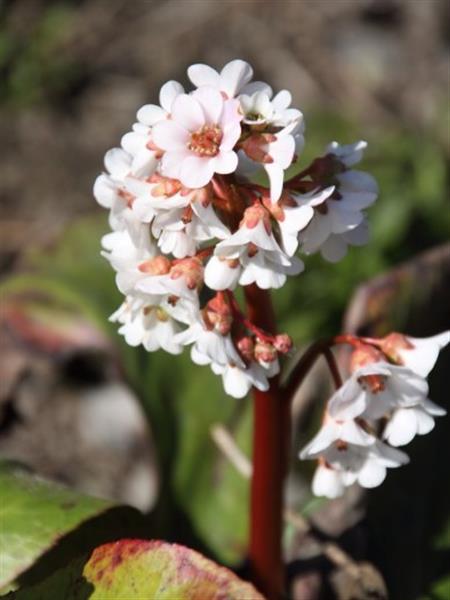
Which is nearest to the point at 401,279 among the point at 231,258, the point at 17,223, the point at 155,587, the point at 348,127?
the point at 231,258

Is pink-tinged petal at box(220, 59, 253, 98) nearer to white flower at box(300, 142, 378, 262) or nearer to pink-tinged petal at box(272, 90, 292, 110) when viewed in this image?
pink-tinged petal at box(272, 90, 292, 110)

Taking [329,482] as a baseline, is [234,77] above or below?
above

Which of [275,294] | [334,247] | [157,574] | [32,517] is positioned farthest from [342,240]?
[275,294]

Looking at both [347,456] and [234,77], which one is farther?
[347,456]

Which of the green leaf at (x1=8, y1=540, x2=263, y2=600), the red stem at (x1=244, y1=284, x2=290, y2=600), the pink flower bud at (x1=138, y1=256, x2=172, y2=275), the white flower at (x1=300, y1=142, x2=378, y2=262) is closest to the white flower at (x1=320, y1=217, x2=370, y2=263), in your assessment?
the white flower at (x1=300, y1=142, x2=378, y2=262)

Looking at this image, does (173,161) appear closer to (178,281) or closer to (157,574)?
(178,281)

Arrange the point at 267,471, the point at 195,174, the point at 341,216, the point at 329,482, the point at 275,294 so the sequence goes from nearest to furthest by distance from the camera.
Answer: the point at 195,174
the point at 341,216
the point at 329,482
the point at 267,471
the point at 275,294

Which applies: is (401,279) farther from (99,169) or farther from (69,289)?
(99,169)
